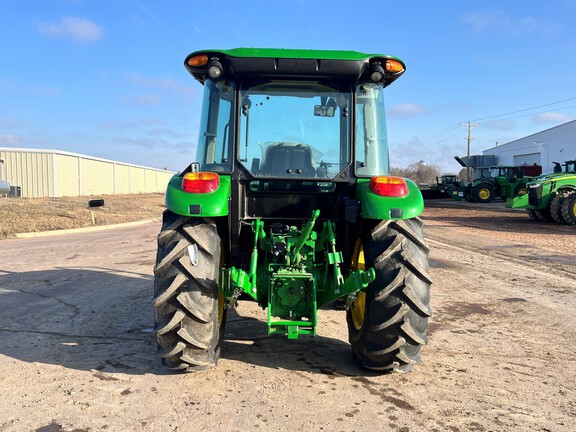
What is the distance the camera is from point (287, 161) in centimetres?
408

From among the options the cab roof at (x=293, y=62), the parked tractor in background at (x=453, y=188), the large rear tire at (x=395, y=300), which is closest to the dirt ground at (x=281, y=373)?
the large rear tire at (x=395, y=300)

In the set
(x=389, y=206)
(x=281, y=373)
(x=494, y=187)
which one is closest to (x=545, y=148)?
(x=494, y=187)

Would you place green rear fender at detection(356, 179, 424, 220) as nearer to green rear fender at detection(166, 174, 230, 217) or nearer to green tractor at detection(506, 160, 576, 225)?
green rear fender at detection(166, 174, 230, 217)

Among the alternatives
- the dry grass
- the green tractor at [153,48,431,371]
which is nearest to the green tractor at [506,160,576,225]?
the green tractor at [153,48,431,371]

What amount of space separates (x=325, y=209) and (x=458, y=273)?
5.06 meters

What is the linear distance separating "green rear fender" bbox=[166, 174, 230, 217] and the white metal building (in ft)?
149

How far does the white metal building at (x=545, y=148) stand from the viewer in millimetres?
43125

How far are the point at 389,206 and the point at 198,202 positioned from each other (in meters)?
1.40

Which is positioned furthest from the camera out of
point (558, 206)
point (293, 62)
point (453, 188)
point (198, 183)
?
point (453, 188)

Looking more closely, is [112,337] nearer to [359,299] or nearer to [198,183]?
[198,183]

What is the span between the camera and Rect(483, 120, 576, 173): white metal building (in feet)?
141

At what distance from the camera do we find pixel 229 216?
3.89 metres

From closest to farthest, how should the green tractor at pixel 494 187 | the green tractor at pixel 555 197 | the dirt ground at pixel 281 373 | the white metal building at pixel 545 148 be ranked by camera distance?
1. the dirt ground at pixel 281 373
2. the green tractor at pixel 555 197
3. the green tractor at pixel 494 187
4. the white metal building at pixel 545 148

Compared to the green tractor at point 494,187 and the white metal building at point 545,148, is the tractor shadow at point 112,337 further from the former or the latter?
the white metal building at point 545,148
